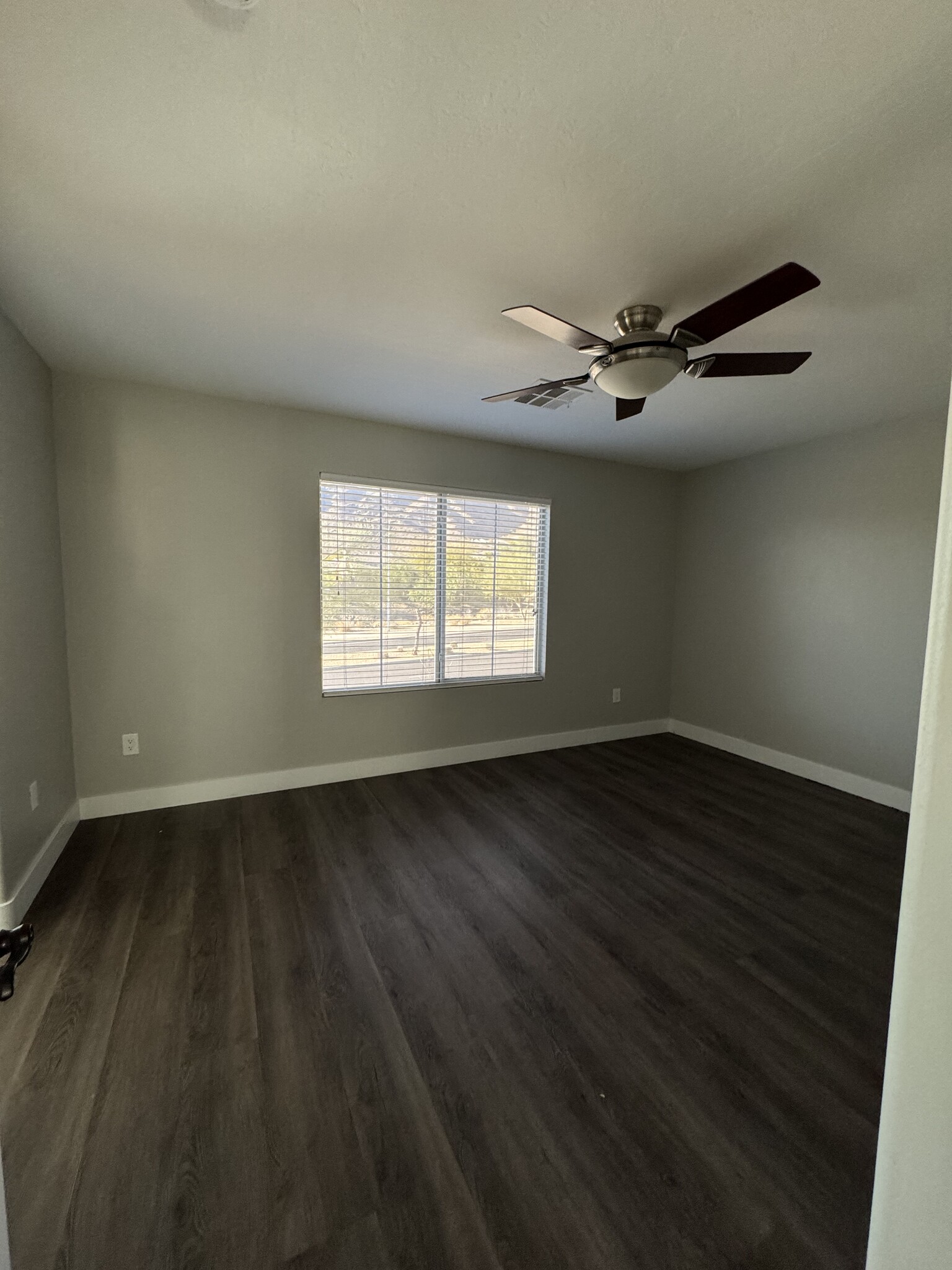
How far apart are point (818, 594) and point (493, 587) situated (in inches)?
91.5

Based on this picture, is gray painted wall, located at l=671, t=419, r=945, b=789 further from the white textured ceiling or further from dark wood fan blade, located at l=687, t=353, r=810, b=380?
dark wood fan blade, located at l=687, t=353, r=810, b=380

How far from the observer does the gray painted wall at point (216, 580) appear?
274cm

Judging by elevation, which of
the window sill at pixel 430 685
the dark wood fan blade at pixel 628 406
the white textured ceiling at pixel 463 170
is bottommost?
the window sill at pixel 430 685

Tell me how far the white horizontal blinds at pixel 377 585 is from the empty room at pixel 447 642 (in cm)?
3

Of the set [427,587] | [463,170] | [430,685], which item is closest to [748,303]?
[463,170]

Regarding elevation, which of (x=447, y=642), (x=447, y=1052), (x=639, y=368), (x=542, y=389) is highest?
(x=542, y=389)

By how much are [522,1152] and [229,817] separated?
2.27 metres

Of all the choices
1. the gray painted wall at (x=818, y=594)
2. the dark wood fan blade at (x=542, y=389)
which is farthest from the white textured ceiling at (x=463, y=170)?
the gray painted wall at (x=818, y=594)

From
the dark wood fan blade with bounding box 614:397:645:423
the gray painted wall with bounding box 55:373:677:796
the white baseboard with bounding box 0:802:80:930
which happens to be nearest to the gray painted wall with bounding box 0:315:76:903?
the white baseboard with bounding box 0:802:80:930

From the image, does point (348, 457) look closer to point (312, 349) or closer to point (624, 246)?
point (312, 349)

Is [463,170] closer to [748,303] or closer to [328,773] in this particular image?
[748,303]

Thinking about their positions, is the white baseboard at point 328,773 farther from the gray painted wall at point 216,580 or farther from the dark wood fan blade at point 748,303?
the dark wood fan blade at point 748,303

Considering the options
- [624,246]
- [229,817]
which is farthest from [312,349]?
[229,817]

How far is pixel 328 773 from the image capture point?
133 inches
